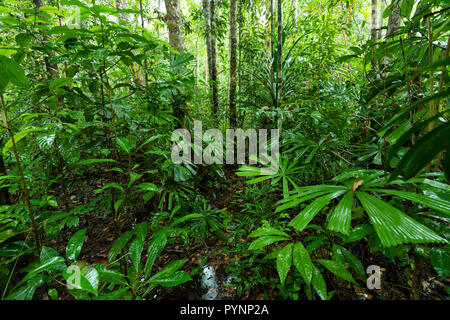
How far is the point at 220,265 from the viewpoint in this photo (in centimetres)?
152

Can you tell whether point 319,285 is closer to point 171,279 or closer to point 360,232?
point 360,232

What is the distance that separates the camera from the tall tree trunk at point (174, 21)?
9.25 feet

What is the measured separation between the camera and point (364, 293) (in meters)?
1.12

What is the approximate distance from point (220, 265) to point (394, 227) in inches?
49.6

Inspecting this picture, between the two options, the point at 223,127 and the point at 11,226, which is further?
the point at 223,127

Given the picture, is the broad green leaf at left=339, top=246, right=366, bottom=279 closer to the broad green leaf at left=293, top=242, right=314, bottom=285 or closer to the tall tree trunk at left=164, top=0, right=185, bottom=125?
the broad green leaf at left=293, top=242, right=314, bottom=285

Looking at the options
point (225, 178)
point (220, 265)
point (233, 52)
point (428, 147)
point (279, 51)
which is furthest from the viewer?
point (233, 52)

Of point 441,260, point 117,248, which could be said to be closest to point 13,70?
point 117,248


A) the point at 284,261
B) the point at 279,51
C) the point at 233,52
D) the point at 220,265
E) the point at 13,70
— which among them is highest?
the point at 233,52

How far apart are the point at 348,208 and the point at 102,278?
0.96m

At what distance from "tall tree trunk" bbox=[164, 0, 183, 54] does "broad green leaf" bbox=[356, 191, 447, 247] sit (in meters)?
3.22

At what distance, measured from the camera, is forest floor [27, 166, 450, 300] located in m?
1.10
